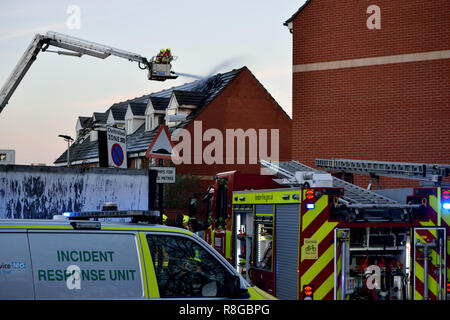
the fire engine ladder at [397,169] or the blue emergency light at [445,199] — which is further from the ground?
the fire engine ladder at [397,169]

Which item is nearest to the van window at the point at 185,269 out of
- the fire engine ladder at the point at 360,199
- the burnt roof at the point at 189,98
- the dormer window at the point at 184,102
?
the fire engine ladder at the point at 360,199

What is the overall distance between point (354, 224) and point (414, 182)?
12431mm

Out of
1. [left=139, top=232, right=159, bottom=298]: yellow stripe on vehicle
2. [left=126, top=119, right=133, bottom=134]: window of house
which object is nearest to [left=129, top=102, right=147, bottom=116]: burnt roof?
[left=126, top=119, right=133, bottom=134]: window of house

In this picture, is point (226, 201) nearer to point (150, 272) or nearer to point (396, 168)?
point (396, 168)

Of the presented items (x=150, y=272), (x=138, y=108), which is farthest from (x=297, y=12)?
(x=138, y=108)

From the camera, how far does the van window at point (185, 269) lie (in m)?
5.75

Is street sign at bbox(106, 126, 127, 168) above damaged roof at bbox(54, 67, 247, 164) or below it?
below

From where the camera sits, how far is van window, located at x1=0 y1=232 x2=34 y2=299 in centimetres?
504

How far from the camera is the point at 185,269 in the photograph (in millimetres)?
5898

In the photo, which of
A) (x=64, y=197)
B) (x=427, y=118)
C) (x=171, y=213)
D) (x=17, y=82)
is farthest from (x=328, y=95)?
(x=64, y=197)

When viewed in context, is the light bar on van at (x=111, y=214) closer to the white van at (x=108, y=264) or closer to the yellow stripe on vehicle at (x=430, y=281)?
the white van at (x=108, y=264)

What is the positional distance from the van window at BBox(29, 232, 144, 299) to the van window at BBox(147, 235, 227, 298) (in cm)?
23

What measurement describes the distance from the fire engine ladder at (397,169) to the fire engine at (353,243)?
5 centimetres

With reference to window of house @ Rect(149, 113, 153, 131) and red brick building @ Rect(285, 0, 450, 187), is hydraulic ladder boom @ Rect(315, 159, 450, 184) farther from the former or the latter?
window of house @ Rect(149, 113, 153, 131)
